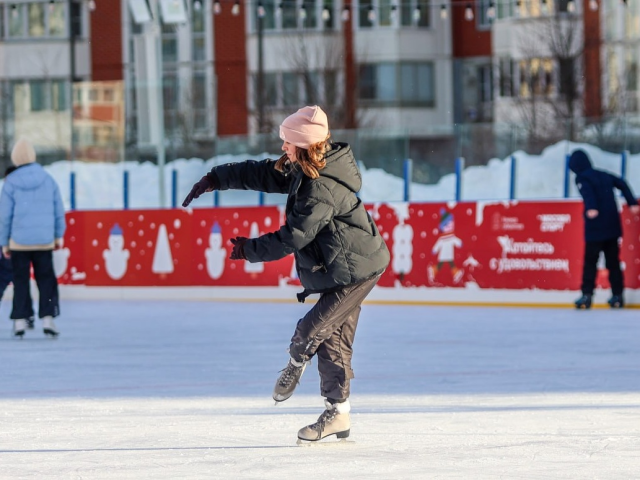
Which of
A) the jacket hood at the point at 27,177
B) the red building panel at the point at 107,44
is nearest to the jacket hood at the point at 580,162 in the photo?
the jacket hood at the point at 27,177

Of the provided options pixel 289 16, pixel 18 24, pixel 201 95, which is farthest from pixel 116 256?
pixel 18 24

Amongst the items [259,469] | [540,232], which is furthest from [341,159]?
[540,232]

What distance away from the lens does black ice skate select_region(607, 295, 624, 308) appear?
42.3ft

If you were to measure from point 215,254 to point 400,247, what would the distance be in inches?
83.7

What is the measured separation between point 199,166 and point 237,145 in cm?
64

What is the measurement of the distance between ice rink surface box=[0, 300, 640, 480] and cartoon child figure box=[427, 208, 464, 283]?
247 centimetres

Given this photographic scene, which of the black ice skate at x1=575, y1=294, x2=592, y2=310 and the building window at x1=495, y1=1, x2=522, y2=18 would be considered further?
the building window at x1=495, y1=1, x2=522, y2=18

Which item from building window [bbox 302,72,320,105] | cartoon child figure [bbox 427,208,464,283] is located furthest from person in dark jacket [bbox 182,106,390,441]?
building window [bbox 302,72,320,105]

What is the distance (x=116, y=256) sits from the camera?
623 inches

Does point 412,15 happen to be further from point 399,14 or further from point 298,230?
point 298,230

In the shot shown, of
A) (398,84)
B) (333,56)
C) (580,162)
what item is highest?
(333,56)

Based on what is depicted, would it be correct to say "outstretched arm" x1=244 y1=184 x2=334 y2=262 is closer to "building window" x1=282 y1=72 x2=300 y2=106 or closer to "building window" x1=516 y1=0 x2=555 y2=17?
"building window" x1=516 y1=0 x2=555 y2=17

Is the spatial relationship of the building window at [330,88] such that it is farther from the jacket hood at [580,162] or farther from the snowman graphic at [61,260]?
the jacket hood at [580,162]

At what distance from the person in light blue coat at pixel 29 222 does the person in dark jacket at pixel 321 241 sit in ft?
16.2
